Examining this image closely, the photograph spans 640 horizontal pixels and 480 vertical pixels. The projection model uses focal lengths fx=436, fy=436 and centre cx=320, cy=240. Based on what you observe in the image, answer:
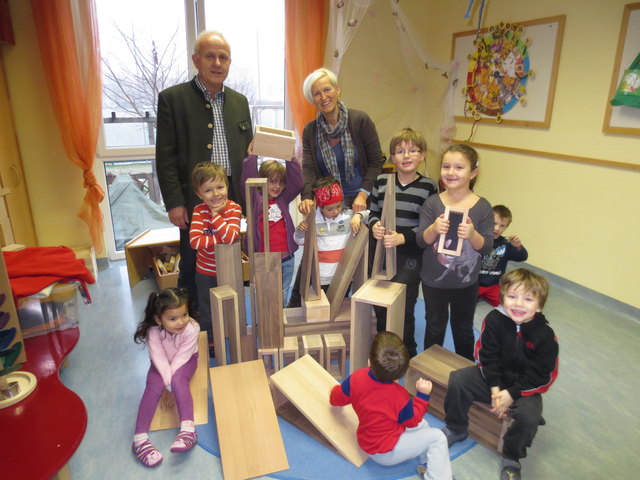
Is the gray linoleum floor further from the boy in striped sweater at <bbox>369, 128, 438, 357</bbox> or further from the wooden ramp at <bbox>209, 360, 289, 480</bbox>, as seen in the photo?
the boy in striped sweater at <bbox>369, 128, 438, 357</bbox>

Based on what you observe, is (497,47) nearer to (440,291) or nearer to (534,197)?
(534,197)

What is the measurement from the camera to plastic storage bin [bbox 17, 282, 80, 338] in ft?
6.71

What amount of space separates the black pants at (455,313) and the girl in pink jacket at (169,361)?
1.08 meters

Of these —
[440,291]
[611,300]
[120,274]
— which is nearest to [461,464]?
[440,291]

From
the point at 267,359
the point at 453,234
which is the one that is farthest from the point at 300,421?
the point at 453,234

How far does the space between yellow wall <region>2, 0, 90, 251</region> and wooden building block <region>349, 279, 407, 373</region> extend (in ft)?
8.35

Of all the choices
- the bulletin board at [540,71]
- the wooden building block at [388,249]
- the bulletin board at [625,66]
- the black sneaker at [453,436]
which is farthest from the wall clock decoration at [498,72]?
the black sneaker at [453,436]

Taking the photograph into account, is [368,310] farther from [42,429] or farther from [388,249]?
[42,429]

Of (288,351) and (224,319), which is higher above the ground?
(224,319)

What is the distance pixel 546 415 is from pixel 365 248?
1097 millimetres

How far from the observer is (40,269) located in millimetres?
2021

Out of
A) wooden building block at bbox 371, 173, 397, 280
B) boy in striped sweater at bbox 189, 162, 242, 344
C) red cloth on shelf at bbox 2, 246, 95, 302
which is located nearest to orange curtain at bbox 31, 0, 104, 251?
red cloth on shelf at bbox 2, 246, 95, 302

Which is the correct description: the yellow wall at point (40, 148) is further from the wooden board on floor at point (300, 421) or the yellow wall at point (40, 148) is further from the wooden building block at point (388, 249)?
the wooden building block at point (388, 249)

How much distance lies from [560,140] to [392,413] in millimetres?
2575
